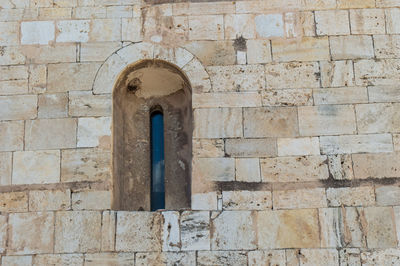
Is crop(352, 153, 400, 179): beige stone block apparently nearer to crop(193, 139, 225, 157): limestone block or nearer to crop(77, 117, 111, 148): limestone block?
crop(193, 139, 225, 157): limestone block

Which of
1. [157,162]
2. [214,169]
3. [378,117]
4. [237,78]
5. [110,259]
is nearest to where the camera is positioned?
[110,259]

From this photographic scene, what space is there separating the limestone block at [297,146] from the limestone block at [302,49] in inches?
41.8

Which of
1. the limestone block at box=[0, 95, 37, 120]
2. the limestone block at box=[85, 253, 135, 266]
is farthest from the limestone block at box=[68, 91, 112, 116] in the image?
the limestone block at box=[85, 253, 135, 266]

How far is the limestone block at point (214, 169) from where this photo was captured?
6125 mm

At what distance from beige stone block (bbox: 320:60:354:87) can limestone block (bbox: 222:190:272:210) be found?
1622 mm

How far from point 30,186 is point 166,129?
1928 millimetres

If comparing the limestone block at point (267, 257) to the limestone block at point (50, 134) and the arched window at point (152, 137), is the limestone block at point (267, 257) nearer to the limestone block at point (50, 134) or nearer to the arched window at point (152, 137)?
the arched window at point (152, 137)

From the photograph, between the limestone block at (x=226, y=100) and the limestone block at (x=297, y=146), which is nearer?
the limestone block at (x=297, y=146)

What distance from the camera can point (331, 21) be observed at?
22.2 ft

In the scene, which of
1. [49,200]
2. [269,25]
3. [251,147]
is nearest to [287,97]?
[251,147]

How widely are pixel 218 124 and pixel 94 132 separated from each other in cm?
151

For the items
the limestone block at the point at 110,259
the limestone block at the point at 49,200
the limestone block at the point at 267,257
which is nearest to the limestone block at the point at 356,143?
the limestone block at the point at 267,257

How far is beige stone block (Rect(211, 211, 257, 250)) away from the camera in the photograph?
5883 mm

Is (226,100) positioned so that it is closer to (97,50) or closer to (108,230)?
(97,50)
